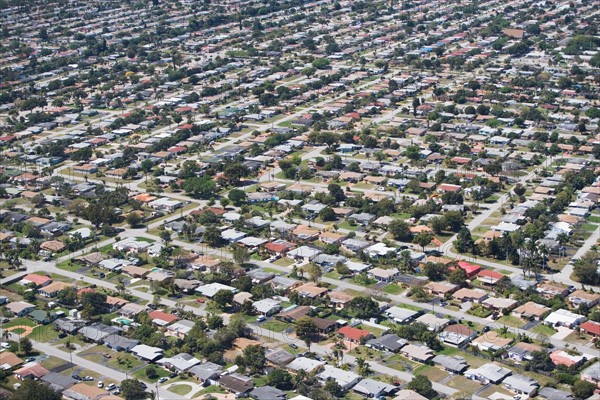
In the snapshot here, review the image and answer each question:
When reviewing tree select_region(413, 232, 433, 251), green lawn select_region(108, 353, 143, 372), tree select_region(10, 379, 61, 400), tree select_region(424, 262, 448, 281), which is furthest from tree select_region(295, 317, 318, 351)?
tree select_region(413, 232, 433, 251)

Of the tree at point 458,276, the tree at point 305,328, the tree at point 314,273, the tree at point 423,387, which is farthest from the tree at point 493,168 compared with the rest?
the tree at point 423,387

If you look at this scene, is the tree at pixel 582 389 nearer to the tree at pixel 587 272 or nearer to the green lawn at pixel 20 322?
the tree at pixel 587 272

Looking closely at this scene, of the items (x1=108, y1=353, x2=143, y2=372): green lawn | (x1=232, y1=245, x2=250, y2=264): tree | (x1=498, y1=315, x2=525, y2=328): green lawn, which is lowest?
(x1=498, y1=315, x2=525, y2=328): green lawn

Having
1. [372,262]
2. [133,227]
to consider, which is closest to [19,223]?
[133,227]

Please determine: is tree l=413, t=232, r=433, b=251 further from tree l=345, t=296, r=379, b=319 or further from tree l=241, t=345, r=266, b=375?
tree l=241, t=345, r=266, b=375

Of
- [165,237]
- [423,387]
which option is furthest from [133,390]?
[165,237]

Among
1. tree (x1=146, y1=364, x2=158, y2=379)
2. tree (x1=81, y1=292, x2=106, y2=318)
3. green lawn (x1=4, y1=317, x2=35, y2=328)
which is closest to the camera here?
tree (x1=146, y1=364, x2=158, y2=379)
